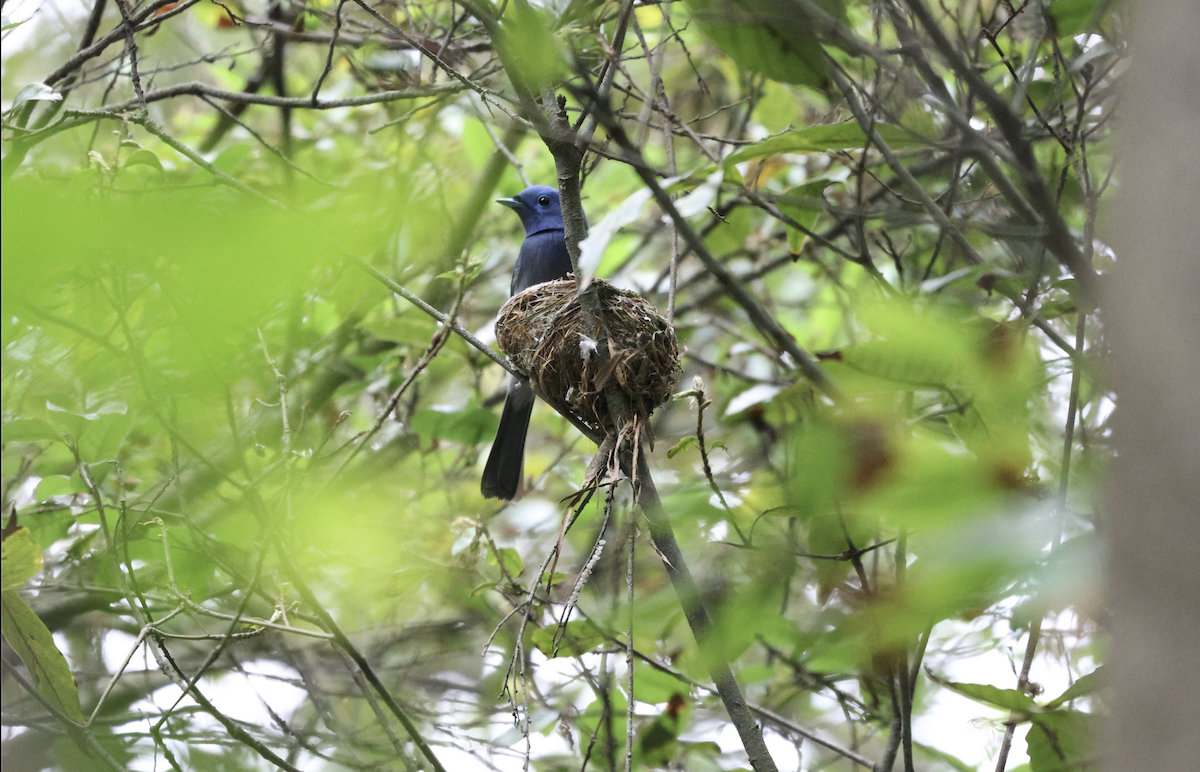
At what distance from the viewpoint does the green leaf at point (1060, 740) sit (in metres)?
2.33

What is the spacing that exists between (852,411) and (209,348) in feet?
3.92

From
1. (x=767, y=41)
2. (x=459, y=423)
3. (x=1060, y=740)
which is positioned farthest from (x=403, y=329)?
(x=1060, y=740)

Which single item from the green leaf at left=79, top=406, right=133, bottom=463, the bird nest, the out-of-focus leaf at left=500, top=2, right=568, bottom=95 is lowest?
the out-of-focus leaf at left=500, top=2, right=568, bottom=95

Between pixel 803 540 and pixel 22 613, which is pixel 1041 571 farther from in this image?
pixel 22 613

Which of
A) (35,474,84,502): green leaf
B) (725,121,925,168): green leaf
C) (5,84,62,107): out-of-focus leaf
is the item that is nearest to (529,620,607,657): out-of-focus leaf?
(35,474,84,502): green leaf

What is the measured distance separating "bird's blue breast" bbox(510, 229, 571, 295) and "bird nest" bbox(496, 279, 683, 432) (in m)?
1.58

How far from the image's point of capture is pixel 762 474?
4.36 metres

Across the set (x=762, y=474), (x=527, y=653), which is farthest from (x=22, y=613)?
(x=762, y=474)

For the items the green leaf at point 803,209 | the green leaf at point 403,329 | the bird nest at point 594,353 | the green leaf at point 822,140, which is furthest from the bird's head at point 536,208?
the green leaf at point 822,140

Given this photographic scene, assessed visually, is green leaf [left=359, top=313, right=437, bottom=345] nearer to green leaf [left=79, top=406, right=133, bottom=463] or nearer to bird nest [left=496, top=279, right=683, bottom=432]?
bird nest [left=496, top=279, right=683, bottom=432]

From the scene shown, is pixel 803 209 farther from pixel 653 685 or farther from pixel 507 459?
pixel 507 459

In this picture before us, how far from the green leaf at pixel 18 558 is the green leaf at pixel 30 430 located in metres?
0.44

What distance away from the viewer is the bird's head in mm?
5426

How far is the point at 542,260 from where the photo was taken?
532cm
